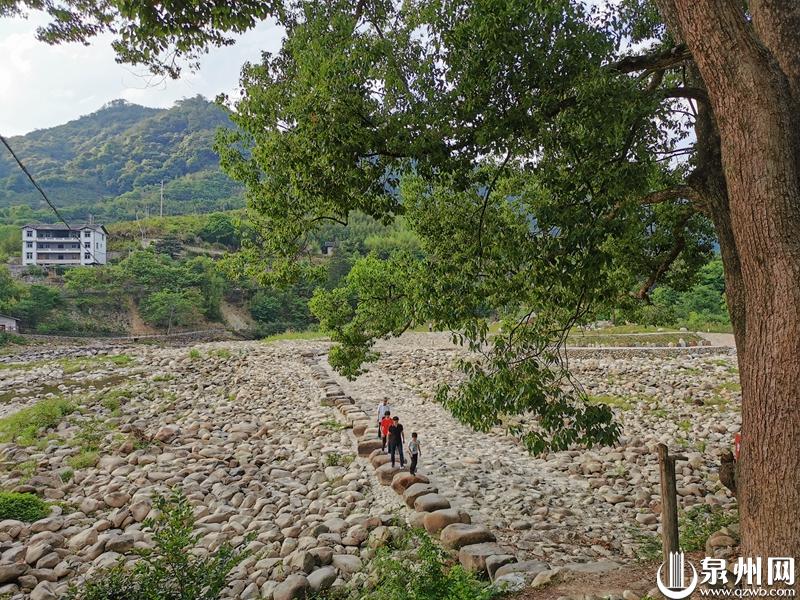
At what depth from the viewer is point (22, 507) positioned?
7980mm

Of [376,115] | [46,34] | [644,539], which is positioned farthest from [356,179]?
[644,539]

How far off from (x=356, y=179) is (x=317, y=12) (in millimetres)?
2733

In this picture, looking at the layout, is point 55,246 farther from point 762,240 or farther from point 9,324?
point 762,240

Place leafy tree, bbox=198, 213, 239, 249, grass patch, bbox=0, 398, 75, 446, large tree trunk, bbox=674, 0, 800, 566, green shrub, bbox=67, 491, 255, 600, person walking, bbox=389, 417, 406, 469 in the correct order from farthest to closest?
leafy tree, bbox=198, 213, 239, 249 < grass patch, bbox=0, 398, 75, 446 < person walking, bbox=389, 417, 406, 469 < green shrub, bbox=67, 491, 255, 600 < large tree trunk, bbox=674, 0, 800, 566

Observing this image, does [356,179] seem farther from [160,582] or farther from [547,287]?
[160,582]

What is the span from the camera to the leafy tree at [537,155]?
3676 millimetres

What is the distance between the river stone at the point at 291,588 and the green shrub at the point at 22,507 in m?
5.15

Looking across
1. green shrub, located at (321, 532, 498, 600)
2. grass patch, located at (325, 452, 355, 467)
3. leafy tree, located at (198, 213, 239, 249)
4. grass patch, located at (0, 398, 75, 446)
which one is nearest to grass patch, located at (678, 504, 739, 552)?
green shrub, located at (321, 532, 498, 600)

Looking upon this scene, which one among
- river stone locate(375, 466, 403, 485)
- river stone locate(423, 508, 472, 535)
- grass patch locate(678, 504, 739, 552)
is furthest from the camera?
river stone locate(375, 466, 403, 485)

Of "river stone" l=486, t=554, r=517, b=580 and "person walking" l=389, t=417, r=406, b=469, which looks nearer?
"river stone" l=486, t=554, r=517, b=580

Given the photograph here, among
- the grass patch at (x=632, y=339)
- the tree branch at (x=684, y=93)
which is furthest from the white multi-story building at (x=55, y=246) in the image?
the tree branch at (x=684, y=93)

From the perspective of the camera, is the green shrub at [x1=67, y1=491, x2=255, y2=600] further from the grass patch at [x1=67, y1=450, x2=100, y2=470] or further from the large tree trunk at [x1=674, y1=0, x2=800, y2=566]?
the grass patch at [x1=67, y1=450, x2=100, y2=470]

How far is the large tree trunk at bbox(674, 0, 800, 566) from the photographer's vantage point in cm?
352

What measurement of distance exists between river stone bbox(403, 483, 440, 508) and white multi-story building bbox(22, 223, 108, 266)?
58656 mm
